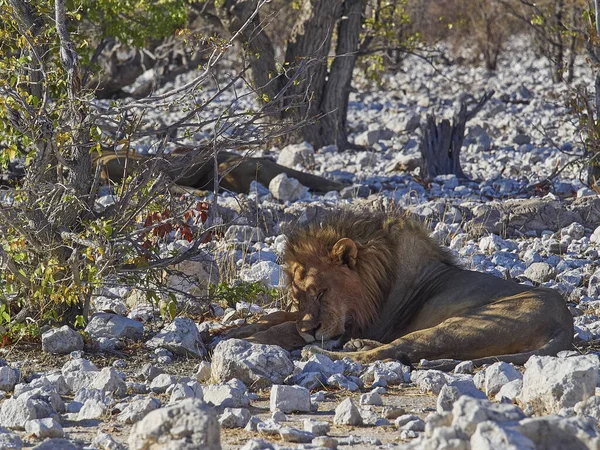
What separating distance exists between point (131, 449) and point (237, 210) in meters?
6.93

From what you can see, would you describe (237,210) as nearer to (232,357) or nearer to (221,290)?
(221,290)

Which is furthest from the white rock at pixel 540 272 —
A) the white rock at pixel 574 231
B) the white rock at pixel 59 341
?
the white rock at pixel 59 341

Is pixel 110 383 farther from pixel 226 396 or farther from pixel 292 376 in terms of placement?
pixel 292 376

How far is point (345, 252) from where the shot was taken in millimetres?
6082

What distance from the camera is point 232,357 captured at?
4.92m

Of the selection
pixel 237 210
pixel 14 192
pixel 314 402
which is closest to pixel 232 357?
pixel 314 402

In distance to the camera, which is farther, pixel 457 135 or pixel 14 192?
pixel 457 135

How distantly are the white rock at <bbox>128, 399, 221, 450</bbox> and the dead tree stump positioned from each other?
9.71 metres

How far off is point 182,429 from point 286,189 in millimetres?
8373

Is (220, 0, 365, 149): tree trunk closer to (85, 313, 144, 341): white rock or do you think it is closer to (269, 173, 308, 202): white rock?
(269, 173, 308, 202): white rock

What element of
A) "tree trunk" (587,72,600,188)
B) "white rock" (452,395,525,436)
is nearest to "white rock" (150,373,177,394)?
"white rock" (452,395,525,436)

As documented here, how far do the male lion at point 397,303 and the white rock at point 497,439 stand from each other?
2.50m

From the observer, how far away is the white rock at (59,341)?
5613 mm

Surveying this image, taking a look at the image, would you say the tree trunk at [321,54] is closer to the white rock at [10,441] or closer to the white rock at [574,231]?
the white rock at [574,231]
